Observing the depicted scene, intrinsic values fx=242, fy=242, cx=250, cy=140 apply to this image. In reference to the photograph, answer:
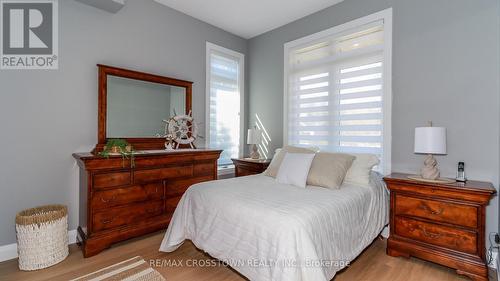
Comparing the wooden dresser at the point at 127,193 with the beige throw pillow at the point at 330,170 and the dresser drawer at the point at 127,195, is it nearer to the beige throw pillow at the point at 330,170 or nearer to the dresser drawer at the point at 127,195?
the dresser drawer at the point at 127,195

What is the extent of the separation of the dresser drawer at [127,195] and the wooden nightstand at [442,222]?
243cm

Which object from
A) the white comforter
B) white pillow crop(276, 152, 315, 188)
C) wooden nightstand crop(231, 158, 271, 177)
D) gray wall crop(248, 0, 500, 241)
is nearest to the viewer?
the white comforter

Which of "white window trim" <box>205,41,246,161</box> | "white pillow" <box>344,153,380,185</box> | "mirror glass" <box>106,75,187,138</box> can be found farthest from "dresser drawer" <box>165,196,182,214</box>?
"white pillow" <box>344,153,380,185</box>

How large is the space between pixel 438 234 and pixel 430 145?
2.53ft

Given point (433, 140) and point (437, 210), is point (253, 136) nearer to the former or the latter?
point (433, 140)

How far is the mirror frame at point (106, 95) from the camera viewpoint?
2.73 metres

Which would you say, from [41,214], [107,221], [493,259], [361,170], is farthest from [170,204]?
[493,259]

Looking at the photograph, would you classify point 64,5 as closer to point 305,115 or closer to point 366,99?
point 305,115

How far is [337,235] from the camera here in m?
1.75

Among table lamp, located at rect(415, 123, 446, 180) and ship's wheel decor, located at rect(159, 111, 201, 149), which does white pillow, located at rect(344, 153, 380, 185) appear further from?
ship's wheel decor, located at rect(159, 111, 201, 149)

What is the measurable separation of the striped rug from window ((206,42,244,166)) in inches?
79.6

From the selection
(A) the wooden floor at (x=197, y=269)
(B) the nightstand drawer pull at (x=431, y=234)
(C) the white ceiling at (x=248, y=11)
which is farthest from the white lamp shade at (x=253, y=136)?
(B) the nightstand drawer pull at (x=431, y=234)

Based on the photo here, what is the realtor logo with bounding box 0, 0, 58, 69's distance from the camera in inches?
90.4

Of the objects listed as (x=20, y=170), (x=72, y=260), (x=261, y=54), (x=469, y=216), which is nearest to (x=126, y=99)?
(x=20, y=170)
